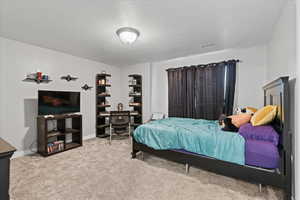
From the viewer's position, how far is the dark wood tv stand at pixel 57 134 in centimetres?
297

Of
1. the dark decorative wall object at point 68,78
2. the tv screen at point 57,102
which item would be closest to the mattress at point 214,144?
the tv screen at point 57,102

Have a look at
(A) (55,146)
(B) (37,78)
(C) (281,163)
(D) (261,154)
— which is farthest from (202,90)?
(B) (37,78)

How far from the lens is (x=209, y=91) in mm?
3609

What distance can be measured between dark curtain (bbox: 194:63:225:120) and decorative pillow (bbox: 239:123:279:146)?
161cm

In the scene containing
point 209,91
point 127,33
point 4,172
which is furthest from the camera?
point 209,91

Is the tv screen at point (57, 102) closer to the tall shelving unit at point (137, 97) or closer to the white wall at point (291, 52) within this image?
the tall shelving unit at point (137, 97)

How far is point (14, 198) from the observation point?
171 cm

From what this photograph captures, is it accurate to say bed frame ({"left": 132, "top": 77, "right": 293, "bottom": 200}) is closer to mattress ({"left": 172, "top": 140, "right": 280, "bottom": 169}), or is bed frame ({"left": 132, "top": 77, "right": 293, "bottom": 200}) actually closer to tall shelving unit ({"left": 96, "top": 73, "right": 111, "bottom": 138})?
mattress ({"left": 172, "top": 140, "right": 280, "bottom": 169})

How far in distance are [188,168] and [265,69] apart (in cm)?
273

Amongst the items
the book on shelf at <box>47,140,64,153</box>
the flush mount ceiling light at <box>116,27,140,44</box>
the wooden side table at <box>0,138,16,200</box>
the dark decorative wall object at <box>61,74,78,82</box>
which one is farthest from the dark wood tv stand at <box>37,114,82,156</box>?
the wooden side table at <box>0,138,16,200</box>

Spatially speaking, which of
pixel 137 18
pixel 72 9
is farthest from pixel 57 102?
pixel 137 18

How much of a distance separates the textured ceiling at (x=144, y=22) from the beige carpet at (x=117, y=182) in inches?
94.2

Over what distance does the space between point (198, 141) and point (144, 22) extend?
6.62ft

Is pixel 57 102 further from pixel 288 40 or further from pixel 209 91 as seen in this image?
pixel 288 40
